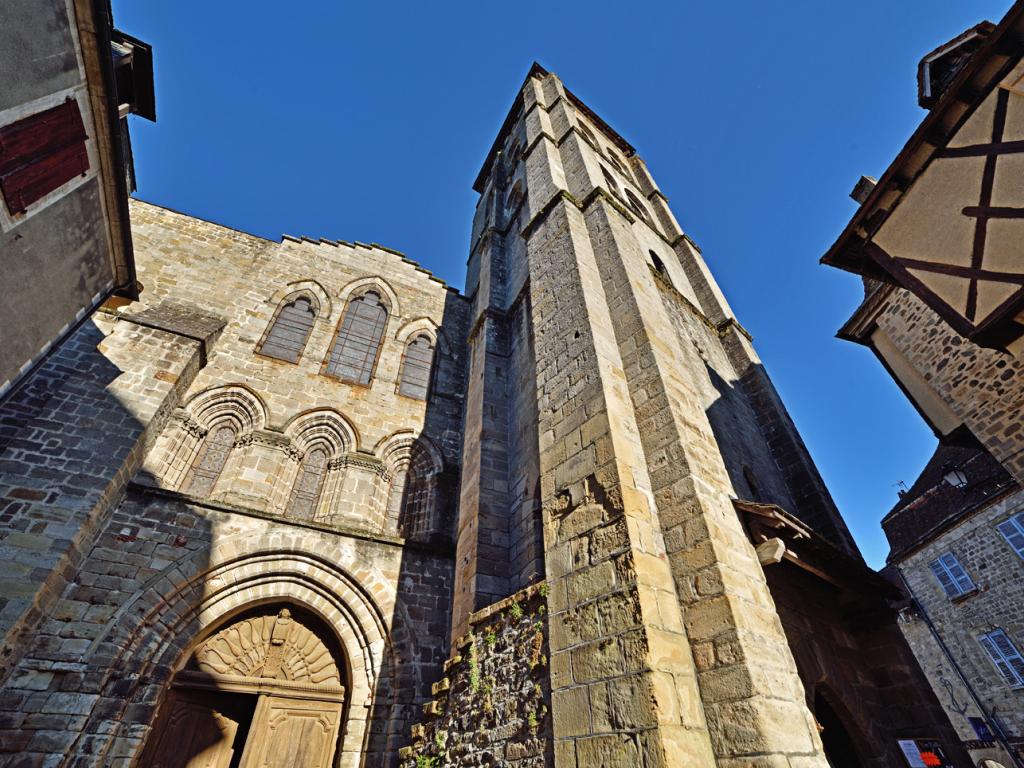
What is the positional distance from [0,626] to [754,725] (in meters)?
5.97

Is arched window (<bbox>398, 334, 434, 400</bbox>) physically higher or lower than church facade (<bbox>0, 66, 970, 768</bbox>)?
higher

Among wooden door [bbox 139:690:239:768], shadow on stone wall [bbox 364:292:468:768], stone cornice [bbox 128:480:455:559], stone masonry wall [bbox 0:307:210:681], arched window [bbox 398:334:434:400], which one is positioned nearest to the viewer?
stone masonry wall [bbox 0:307:210:681]

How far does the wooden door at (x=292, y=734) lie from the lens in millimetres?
5121

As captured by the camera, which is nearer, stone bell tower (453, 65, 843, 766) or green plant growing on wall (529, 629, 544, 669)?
stone bell tower (453, 65, 843, 766)

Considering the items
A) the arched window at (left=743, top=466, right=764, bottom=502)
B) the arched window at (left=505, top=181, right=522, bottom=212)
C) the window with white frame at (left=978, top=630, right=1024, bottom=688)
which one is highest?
the arched window at (left=505, top=181, right=522, bottom=212)

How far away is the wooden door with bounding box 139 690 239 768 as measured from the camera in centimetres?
482

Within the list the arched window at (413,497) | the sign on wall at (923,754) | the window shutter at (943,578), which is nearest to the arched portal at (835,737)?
the sign on wall at (923,754)

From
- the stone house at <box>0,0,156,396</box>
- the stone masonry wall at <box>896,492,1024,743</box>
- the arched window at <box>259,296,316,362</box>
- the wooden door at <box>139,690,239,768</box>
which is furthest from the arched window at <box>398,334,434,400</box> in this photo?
the stone masonry wall at <box>896,492,1024,743</box>

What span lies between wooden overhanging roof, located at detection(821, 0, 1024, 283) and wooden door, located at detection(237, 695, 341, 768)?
27.6ft

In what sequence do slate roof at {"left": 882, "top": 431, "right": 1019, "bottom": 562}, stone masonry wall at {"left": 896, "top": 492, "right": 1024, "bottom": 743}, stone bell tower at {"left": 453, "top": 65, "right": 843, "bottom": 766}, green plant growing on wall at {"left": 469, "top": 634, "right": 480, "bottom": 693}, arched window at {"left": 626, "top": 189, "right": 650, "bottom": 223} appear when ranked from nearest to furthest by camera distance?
stone bell tower at {"left": 453, "top": 65, "right": 843, "bottom": 766} < green plant growing on wall at {"left": 469, "top": 634, "right": 480, "bottom": 693} < stone masonry wall at {"left": 896, "top": 492, "right": 1024, "bottom": 743} < slate roof at {"left": 882, "top": 431, "right": 1019, "bottom": 562} < arched window at {"left": 626, "top": 189, "right": 650, "bottom": 223}

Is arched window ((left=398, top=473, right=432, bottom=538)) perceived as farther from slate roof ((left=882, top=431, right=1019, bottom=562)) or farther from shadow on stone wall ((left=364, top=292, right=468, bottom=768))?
slate roof ((left=882, top=431, right=1019, bottom=562))

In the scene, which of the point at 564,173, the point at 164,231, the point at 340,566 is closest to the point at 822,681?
the point at 340,566

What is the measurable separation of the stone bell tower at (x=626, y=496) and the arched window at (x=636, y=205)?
14.5 ft

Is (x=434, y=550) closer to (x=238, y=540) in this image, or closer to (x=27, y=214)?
(x=238, y=540)
